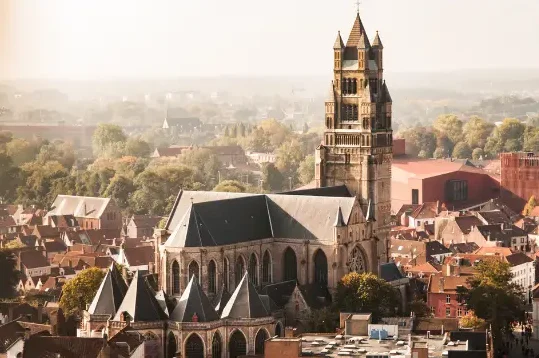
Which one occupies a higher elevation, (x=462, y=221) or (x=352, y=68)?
(x=352, y=68)

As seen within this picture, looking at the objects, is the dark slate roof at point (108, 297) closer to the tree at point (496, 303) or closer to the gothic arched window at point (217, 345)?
the gothic arched window at point (217, 345)

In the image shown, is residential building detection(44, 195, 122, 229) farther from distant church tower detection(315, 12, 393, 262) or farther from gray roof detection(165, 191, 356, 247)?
gray roof detection(165, 191, 356, 247)

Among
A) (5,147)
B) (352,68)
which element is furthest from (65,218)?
(352,68)

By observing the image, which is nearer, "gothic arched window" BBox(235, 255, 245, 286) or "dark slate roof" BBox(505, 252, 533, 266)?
"gothic arched window" BBox(235, 255, 245, 286)

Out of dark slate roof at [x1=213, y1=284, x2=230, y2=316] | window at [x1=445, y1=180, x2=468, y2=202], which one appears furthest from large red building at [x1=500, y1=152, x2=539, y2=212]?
dark slate roof at [x1=213, y1=284, x2=230, y2=316]

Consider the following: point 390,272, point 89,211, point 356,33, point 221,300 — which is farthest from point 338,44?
point 89,211

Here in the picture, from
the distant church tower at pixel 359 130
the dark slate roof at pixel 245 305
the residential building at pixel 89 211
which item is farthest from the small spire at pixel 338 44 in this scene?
the residential building at pixel 89 211

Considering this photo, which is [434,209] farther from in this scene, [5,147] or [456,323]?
[456,323]
